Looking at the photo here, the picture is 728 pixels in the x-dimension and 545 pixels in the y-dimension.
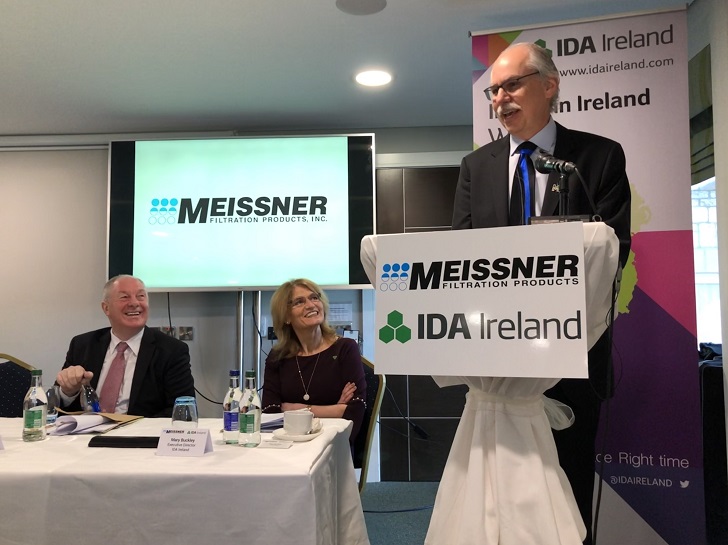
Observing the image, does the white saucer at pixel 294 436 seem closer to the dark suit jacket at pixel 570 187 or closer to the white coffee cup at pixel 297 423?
the white coffee cup at pixel 297 423

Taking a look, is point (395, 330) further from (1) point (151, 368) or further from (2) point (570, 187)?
(1) point (151, 368)

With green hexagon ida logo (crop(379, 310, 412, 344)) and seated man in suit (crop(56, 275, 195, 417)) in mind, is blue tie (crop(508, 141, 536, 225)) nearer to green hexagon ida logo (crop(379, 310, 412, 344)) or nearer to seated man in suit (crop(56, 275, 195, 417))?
green hexagon ida logo (crop(379, 310, 412, 344))

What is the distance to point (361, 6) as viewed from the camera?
8.79ft

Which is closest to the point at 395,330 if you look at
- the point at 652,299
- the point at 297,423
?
the point at 297,423

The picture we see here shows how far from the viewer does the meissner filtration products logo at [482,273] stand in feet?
4.11

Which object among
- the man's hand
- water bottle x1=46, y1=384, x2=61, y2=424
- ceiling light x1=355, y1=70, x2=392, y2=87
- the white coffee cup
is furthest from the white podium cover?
ceiling light x1=355, y1=70, x2=392, y2=87

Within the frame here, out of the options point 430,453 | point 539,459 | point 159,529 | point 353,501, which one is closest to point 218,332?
point 430,453

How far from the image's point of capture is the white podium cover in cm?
128

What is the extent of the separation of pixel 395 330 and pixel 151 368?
1.62 m

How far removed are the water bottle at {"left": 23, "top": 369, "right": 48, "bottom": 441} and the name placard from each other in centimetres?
44

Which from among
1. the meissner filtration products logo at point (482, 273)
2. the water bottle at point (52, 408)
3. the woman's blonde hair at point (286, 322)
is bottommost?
the water bottle at point (52, 408)

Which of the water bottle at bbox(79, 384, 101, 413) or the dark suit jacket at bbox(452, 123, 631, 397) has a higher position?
the dark suit jacket at bbox(452, 123, 631, 397)

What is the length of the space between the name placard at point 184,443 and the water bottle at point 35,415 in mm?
438

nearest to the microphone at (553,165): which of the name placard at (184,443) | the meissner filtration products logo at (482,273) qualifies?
the meissner filtration products logo at (482,273)
